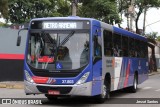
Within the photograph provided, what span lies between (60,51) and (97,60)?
4.32 feet

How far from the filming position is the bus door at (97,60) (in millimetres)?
13156

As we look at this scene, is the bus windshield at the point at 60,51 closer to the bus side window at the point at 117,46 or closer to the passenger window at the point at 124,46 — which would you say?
the bus side window at the point at 117,46

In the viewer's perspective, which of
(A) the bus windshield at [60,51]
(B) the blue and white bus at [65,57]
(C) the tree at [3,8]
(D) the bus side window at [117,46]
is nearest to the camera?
(B) the blue and white bus at [65,57]

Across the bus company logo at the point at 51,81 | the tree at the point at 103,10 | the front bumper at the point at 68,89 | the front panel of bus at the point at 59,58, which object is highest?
the tree at the point at 103,10

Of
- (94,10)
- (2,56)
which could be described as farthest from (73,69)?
(94,10)

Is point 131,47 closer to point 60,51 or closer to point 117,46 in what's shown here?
point 117,46

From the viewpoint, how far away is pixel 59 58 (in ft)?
42.3

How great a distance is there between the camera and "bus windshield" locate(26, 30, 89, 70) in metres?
12.8

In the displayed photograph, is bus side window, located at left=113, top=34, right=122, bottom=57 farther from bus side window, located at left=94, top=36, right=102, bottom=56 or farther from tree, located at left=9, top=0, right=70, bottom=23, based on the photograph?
tree, located at left=9, top=0, right=70, bottom=23

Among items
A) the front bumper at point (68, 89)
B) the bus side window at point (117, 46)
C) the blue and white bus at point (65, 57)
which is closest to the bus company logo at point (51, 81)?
the blue and white bus at point (65, 57)

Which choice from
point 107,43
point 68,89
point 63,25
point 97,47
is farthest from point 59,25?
point 107,43

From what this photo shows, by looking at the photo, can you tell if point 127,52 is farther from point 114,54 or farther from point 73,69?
point 73,69

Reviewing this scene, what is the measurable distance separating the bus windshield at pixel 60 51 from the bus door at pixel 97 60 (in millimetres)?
351

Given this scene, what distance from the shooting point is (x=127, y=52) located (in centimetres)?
1789
